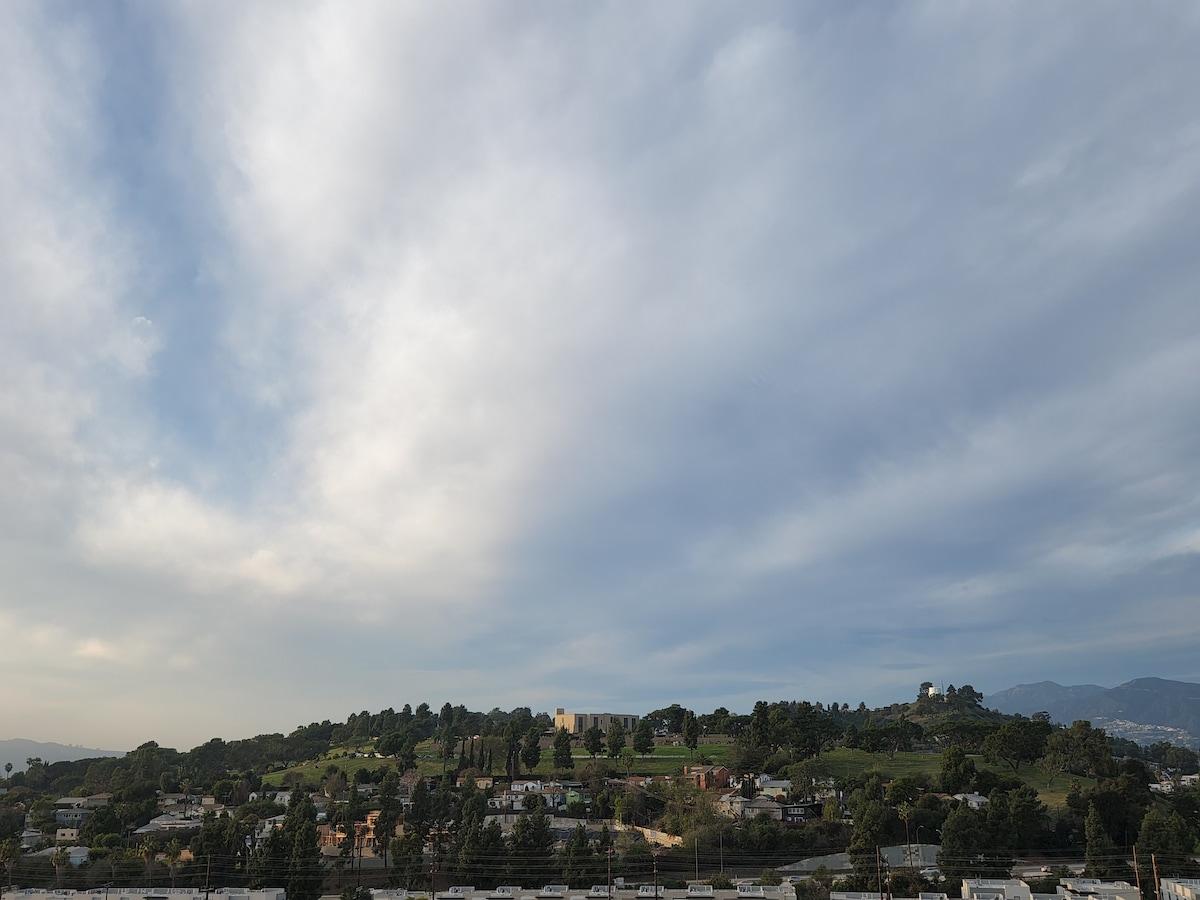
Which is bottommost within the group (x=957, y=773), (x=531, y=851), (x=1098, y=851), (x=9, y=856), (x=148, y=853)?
(x=1098, y=851)

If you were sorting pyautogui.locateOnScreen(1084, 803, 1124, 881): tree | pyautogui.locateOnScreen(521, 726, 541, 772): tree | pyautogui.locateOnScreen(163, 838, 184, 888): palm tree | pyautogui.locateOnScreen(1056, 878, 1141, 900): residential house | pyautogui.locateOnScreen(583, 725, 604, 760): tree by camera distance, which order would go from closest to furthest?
pyautogui.locateOnScreen(1056, 878, 1141, 900): residential house
pyautogui.locateOnScreen(1084, 803, 1124, 881): tree
pyautogui.locateOnScreen(163, 838, 184, 888): palm tree
pyautogui.locateOnScreen(521, 726, 541, 772): tree
pyautogui.locateOnScreen(583, 725, 604, 760): tree

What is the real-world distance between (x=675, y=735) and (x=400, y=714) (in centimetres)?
3899

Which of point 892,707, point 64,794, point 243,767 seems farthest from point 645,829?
point 892,707

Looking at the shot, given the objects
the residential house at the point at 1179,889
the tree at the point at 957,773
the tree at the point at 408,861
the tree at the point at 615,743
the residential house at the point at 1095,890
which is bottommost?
the residential house at the point at 1095,890

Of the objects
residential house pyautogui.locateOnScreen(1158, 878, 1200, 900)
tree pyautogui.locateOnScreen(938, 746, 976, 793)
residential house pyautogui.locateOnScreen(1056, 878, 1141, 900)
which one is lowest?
residential house pyautogui.locateOnScreen(1056, 878, 1141, 900)

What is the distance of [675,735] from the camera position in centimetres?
11112

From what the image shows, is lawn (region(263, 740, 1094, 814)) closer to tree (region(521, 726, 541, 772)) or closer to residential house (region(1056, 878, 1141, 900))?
tree (region(521, 726, 541, 772))

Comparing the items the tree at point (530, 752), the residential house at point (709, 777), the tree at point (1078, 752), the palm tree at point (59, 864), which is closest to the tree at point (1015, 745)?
the tree at point (1078, 752)

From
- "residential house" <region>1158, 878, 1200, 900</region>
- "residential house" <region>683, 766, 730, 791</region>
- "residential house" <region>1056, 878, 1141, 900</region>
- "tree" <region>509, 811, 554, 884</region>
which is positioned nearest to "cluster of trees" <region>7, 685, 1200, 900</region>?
"tree" <region>509, 811, 554, 884</region>

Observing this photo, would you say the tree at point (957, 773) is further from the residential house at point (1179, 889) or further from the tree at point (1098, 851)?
the residential house at point (1179, 889)

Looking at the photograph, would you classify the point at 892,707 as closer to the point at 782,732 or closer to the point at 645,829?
the point at 782,732

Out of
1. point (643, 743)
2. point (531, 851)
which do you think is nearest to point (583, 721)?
point (643, 743)

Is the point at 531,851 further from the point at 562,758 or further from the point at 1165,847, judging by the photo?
the point at 1165,847

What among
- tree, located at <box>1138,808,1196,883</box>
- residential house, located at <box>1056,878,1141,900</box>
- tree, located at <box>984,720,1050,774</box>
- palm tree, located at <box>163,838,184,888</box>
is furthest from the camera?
tree, located at <box>984,720,1050,774</box>
